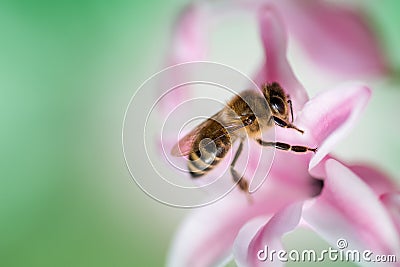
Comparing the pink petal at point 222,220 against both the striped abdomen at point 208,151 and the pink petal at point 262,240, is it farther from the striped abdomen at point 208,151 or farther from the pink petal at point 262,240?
the striped abdomen at point 208,151

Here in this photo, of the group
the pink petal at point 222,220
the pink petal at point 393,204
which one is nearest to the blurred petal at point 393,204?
the pink petal at point 393,204

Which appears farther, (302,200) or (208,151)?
(302,200)

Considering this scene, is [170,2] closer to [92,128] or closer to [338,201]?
[92,128]

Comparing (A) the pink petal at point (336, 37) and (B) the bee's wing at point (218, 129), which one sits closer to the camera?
(B) the bee's wing at point (218, 129)

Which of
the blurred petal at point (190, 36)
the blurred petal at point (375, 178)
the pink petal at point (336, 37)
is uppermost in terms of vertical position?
the blurred petal at point (190, 36)

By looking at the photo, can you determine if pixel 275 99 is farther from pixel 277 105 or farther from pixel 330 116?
pixel 330 116

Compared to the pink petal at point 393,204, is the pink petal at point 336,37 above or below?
above

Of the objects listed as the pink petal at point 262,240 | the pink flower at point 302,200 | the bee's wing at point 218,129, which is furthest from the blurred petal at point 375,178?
the bee's wing at point 218,129

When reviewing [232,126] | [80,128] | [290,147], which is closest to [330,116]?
[290,147]
